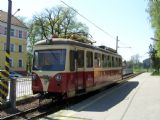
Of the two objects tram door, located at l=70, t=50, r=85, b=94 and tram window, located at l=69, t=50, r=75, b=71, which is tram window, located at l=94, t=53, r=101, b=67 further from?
tram window, located at l=69, t=50, r=75, b=71

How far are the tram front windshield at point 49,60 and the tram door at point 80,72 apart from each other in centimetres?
108

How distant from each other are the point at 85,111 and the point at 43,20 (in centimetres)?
6565

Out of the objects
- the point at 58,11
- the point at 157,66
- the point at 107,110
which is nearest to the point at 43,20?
the point at 58,11

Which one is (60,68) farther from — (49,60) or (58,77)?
(49,60)

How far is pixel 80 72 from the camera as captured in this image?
1822 cm

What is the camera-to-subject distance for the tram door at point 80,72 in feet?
58.3

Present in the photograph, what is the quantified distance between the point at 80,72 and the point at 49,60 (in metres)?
1.97

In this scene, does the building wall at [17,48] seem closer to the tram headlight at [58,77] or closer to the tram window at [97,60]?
the tram window at [97,60]

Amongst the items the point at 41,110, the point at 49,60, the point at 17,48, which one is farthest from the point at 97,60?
the point at 17,48

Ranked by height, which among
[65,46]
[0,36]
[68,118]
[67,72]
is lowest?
[68,118]

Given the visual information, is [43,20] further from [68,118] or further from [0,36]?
[68,118]

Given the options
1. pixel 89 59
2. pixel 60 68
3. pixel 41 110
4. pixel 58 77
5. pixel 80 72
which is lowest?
pixel 41 110

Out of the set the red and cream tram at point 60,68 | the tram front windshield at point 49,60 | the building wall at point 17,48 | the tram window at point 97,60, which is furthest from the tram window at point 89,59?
the building wall at point 17,48

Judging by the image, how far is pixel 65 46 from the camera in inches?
663
